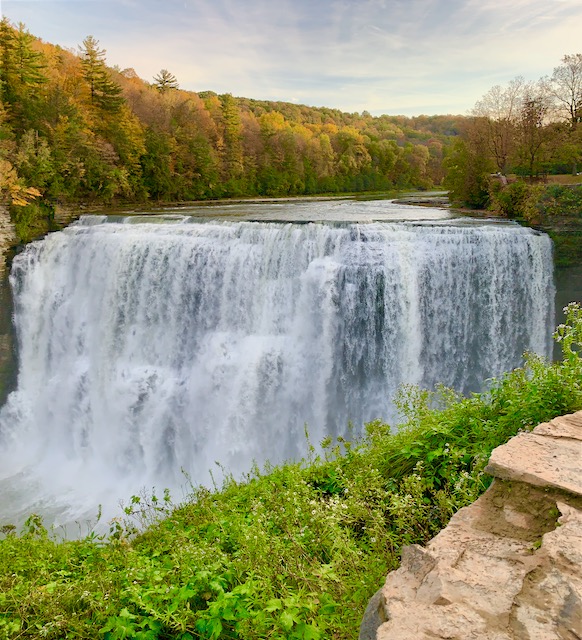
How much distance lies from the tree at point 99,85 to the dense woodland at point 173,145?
47 millimetres

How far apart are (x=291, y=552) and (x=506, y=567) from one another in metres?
1.60

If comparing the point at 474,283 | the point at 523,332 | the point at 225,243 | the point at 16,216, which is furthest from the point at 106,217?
the point at 523,332

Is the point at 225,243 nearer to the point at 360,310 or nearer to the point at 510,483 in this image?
the point at 360,310

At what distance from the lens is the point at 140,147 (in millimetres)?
23297

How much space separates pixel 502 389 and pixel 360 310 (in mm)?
6495

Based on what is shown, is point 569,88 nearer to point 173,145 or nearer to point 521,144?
point 521,144

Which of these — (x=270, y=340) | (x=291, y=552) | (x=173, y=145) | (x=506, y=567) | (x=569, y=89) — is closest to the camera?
Result: (x=506, y=567)

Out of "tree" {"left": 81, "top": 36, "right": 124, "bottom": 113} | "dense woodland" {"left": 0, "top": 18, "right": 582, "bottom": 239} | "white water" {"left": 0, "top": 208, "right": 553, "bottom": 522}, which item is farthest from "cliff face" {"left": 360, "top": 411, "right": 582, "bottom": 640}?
"tree" {"left": 81, "top": 36, "right": 124, "bottom": 113}

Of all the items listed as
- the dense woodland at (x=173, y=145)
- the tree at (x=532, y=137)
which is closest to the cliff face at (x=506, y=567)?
the dense woodland at (x=173, y=145)

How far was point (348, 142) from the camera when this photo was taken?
134 ft

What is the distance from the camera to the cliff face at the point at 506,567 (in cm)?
215

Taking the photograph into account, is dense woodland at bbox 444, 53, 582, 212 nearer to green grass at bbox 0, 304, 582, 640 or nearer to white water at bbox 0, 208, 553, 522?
white water at bbox 0, 208, 553, 522

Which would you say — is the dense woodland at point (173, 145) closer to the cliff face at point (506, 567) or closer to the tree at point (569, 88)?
the tree at point (569, 88)

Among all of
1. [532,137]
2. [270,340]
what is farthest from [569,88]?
[270,340]
